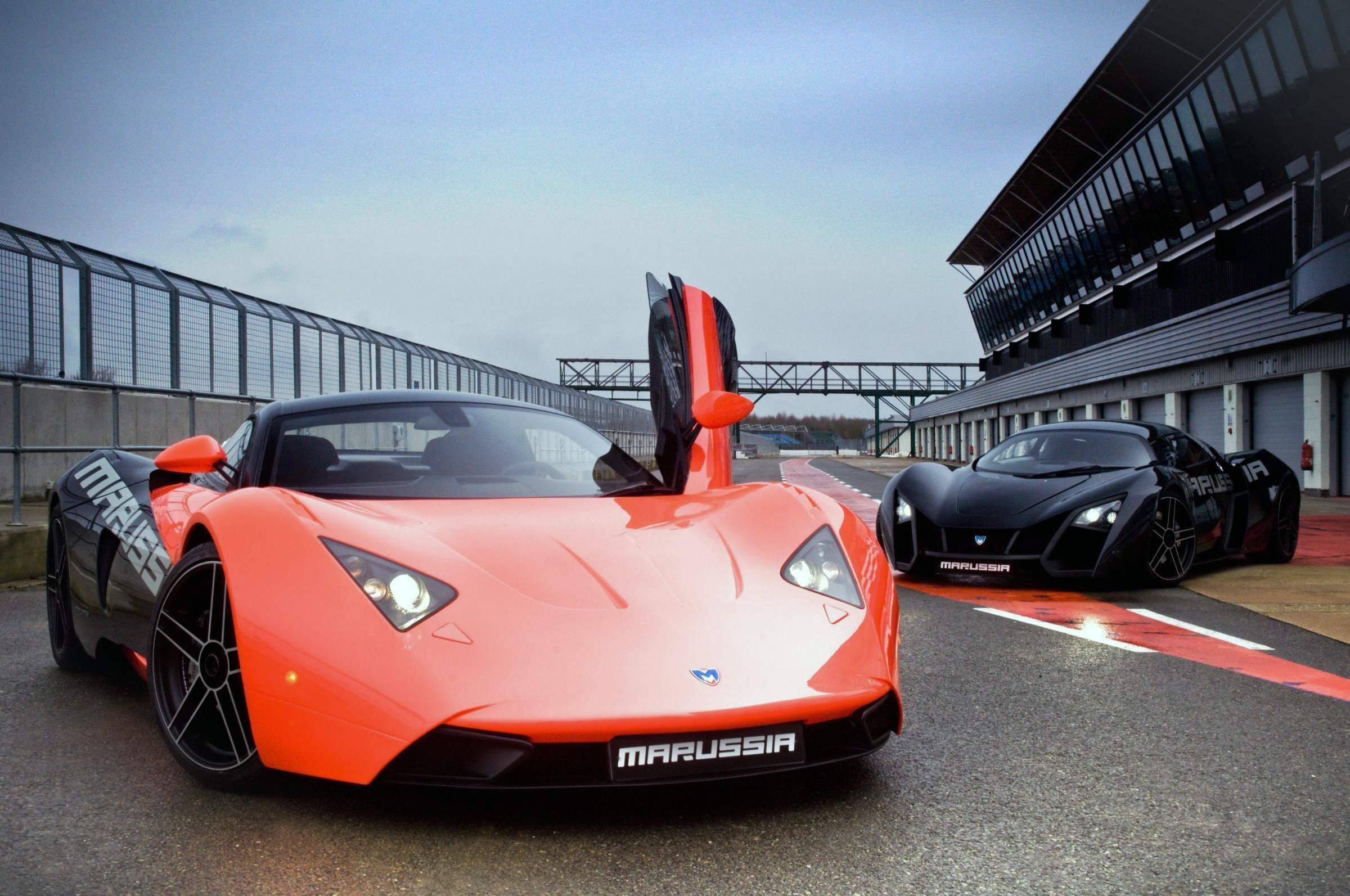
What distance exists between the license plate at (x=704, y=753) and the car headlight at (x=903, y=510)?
5029 mm

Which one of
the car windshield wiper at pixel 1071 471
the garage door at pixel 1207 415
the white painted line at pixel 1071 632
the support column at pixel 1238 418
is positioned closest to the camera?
the white painted line at pixel 1071 632

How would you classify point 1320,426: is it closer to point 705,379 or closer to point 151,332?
point 705,379

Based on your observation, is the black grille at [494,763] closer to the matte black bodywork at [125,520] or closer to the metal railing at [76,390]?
the matte black bodywork at [125,520]

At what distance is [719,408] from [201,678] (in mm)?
1964

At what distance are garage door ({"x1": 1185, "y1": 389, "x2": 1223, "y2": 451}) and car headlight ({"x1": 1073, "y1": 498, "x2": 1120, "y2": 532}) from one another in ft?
59.6

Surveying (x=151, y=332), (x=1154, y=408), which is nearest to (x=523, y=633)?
(x=151, y=332)

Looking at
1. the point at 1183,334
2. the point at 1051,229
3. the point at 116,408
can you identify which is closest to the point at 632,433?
the point at 1051,229

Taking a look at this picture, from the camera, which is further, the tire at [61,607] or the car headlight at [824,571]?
the tire at [61,607]

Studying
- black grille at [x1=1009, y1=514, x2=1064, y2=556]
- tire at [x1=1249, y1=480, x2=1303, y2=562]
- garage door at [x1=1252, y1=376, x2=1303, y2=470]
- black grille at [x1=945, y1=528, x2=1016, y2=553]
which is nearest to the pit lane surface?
black grille at [x1=1009, y1=514, x2=1064, y2=556]

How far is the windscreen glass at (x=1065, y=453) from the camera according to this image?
7184 millimetres

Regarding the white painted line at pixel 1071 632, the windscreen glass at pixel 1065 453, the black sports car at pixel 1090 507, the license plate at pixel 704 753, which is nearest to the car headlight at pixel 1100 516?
the black sports car at pixel 1090 507

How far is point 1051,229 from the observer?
1428 inches

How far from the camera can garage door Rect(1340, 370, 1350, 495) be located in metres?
18.7

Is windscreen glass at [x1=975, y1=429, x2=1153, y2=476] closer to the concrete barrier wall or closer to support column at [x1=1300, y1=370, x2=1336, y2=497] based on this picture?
the concrete barrier wall
